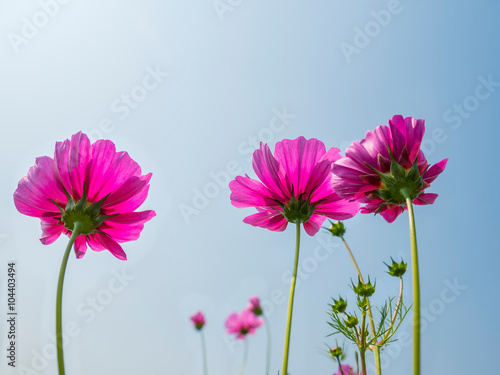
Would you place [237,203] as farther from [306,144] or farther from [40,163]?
[40,163]

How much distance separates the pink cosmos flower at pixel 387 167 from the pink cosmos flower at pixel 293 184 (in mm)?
73

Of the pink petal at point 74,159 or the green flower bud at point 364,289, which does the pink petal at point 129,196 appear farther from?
the green flower bud at point 364,289

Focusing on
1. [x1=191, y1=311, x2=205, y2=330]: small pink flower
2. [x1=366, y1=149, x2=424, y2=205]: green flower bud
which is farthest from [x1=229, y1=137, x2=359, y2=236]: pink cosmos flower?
[x1=191, y1=311, x2=205, y2=330]: small pink flower

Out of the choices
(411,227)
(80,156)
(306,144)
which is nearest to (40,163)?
(80,156)

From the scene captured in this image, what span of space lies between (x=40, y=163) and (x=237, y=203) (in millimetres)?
404

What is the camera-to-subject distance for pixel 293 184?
2.80 ft

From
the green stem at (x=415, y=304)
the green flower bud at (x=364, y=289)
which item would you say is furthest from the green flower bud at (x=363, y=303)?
the green stem at (x=415, y=304)

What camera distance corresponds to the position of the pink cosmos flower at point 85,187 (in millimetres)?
719

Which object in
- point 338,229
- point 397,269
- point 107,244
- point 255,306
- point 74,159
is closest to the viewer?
point 74,159

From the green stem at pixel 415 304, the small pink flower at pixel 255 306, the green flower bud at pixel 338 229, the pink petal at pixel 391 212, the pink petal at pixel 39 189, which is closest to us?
the green stem at pixel 415 304

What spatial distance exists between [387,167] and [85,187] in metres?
0.58

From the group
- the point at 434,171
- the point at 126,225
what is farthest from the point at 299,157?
the point at 126,225

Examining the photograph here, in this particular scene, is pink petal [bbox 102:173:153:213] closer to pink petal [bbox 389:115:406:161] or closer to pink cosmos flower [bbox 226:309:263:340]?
pink petal [bbox 389:115:406:161]

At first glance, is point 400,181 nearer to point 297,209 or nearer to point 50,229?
point 297,209
